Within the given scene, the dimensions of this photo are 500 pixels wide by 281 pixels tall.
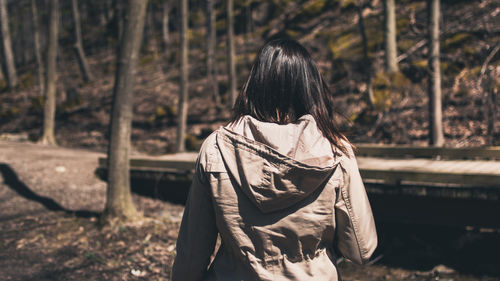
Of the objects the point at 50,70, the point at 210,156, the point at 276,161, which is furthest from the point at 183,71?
the point at 276,161

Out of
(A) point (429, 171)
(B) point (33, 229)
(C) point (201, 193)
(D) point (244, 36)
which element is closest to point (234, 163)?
(C) point (201, 193)

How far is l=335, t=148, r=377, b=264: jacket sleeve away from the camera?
1.64 meters

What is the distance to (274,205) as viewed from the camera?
1575 mm

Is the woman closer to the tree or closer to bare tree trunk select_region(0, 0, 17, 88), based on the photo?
the tree

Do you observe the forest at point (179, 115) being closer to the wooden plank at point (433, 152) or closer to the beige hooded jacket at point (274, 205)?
the beige hooded jacket at point (274, 205)

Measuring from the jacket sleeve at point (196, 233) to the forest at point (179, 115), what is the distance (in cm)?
85

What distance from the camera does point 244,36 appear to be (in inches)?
1098

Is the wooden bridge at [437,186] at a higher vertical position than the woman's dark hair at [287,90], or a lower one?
lower

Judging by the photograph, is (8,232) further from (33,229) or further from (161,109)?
(161,109)

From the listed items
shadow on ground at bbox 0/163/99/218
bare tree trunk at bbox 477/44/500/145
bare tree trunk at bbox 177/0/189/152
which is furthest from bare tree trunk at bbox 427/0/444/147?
shadow on ground at bbox 0/163/99/218

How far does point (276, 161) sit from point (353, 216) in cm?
41

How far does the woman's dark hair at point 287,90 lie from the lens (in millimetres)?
1702

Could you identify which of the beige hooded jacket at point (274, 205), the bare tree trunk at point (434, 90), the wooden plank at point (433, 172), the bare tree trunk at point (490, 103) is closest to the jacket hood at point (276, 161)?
the beige hooded jacket at point (274, 205)

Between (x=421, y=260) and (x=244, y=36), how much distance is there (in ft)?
77.3
